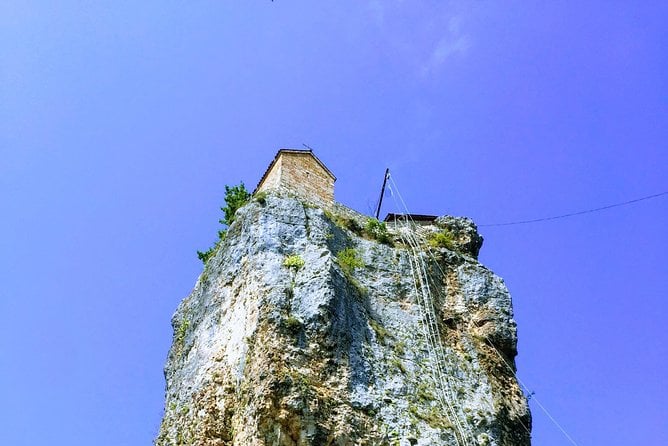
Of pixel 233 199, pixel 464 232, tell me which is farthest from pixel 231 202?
pixel 464 232

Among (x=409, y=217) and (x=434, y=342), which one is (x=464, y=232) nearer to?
(x=409, y=217)

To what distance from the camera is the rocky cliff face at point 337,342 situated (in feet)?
41.6

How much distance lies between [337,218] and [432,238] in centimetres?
306

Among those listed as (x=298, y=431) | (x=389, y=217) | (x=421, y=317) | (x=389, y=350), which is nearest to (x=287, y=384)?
(x=298, y=431)

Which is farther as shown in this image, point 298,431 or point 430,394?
point 430,394

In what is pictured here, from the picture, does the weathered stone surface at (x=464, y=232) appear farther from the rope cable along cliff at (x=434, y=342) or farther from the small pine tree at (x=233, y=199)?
the small pine tree at (x=233, y=199)

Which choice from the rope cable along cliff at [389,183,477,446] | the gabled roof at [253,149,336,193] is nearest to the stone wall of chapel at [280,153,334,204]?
the gabled roof at [253,149,336,193]

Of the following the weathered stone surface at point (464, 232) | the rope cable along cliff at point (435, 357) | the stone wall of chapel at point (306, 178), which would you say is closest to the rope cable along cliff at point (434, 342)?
the rope cable along cliff at point (435, 357)

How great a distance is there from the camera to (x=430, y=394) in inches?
554

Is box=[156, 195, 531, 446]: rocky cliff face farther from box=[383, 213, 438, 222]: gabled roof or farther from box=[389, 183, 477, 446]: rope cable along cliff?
box=[383, 213, 438, 222]: gabled roof

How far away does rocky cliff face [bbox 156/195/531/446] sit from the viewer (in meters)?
12.7

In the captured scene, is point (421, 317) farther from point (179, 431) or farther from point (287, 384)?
point (179, 431)

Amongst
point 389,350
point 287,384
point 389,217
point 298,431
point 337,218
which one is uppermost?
point 389,217

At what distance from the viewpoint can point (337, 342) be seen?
13.7 metres
